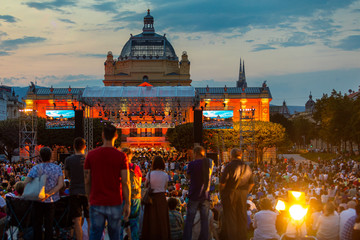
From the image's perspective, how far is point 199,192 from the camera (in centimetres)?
877

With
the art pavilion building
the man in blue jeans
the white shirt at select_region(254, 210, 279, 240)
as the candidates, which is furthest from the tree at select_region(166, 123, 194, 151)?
the man in blue jeans

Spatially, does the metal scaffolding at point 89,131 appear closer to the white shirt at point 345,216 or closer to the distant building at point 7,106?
the white shirt at point 345,216

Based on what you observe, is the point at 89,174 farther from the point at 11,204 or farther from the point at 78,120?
the point at 78,120

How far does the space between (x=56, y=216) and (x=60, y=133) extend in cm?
5386

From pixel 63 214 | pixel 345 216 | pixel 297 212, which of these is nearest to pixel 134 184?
pixel 63 214

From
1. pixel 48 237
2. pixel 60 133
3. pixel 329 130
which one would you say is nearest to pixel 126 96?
pixel 60 133

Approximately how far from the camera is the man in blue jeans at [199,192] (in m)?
8.76

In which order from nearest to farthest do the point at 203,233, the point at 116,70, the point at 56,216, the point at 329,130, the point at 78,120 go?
1. the point at 56,216
2. the point at 203,233
3. the point at 78,120
4. the point at 329,130
5. the point at 116,70

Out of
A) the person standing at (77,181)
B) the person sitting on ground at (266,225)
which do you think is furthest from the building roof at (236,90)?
the person standing at (77,181)

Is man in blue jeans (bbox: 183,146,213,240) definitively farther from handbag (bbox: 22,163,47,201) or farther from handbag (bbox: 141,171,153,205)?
handbag (bbox: 22,163,47,201)

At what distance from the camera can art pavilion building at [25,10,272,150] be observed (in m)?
50.2

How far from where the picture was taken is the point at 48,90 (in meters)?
80.8

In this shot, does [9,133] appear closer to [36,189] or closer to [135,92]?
[135,92]

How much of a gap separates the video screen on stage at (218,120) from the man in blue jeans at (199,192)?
40723 mm
